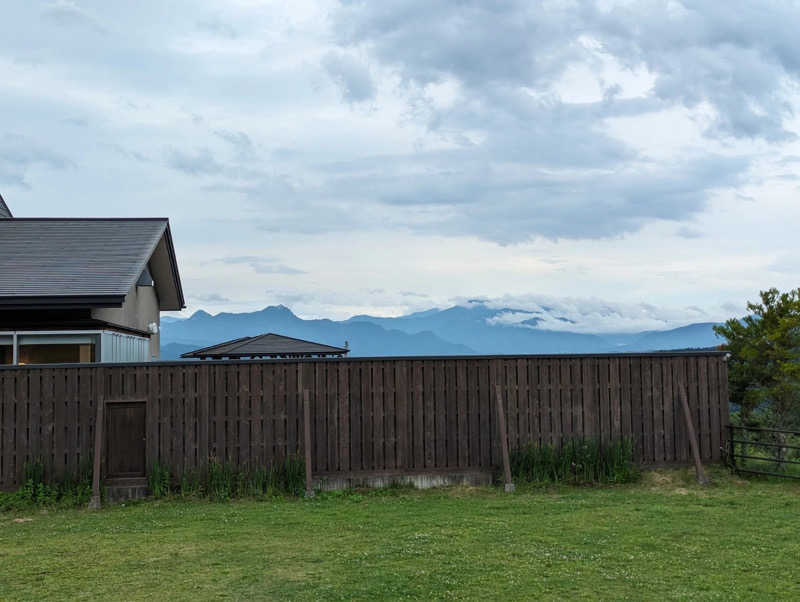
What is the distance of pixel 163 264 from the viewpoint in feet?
80.7

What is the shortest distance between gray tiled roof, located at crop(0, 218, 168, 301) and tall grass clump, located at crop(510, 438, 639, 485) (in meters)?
8.79

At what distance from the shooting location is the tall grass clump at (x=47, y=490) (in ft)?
42.8

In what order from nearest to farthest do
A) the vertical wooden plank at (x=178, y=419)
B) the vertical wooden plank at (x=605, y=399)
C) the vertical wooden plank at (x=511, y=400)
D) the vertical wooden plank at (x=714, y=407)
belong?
the vertical wooden plank at (x=178, y=419) → the vertical wooden plank at (x=511, y=400) → the vertical wooden plank at (x=605, y=399) → the vertical wooden plank at (x=714, y=407)

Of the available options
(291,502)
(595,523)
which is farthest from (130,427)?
(595,523)

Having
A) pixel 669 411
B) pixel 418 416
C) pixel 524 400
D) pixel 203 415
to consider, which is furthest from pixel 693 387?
pixel 203 415

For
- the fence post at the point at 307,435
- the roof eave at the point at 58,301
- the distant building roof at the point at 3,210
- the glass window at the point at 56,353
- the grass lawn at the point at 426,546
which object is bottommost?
the grass lawn at the point at 426,546

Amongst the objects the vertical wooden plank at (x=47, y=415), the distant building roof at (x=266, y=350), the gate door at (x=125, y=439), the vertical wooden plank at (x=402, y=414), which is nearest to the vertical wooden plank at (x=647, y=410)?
the vertical wooden plank at (x=402, y=414)

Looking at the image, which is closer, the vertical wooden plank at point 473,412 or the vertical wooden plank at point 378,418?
the vertical wooden plank at point 378,418

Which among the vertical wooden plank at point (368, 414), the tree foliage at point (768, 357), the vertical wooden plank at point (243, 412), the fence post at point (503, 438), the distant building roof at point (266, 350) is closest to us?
the fence post at point (503, 438)

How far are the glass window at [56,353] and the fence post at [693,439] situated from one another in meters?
12.4

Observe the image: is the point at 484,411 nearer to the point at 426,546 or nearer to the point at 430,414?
the point at 430,414

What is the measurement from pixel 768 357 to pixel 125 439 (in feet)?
95.2

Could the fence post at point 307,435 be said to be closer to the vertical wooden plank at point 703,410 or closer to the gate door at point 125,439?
the gate door at point 125,439

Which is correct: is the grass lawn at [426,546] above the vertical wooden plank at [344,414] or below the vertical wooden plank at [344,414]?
below
